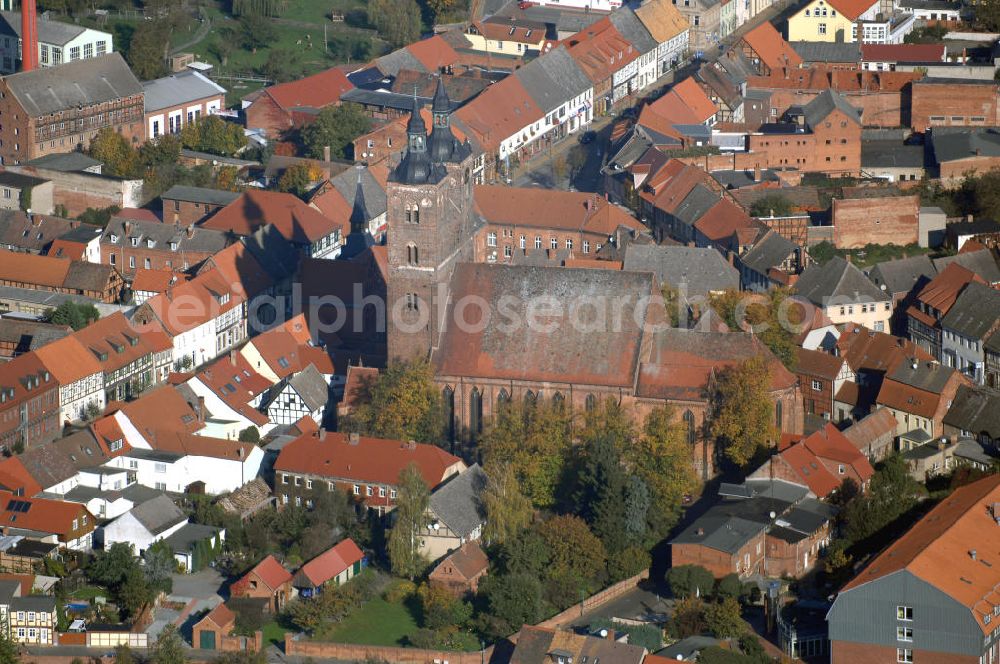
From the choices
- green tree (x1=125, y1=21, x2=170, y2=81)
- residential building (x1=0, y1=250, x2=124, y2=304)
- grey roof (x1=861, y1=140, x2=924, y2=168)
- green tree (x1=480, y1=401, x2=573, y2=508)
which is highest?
green tree (x1=125, y1=21, x2=170, y2=81)

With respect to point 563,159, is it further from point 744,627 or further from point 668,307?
point 744,627

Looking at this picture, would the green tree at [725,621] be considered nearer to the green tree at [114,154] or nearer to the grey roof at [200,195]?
the grey roof at [200,195]

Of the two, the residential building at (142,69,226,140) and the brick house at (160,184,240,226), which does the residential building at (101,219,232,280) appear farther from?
the residential building at (142,69,226,140)

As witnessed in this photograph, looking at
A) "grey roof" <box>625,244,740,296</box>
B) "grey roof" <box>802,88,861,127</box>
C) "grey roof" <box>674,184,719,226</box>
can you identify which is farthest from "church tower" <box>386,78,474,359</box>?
"grey roof" <box>802,88,861,127</box>

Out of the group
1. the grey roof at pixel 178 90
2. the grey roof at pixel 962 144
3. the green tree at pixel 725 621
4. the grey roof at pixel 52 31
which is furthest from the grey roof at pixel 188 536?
the grey roof at pixel 52 31

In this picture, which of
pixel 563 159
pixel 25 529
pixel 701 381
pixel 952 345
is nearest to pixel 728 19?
pixel 563 159
